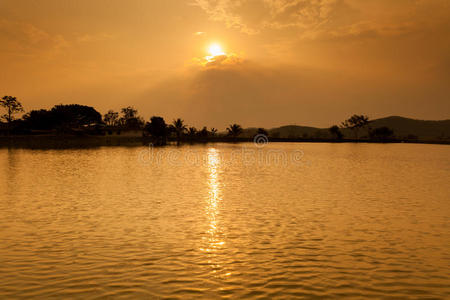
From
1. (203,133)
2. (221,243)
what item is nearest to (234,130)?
(203,133)

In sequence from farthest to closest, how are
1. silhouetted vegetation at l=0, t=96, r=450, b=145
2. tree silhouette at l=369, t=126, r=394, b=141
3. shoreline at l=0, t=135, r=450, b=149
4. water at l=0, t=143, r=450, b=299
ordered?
1. tree silhouette at l=369, t=126, r=394, b=141
2. silhouetted vegetation at l=0, t=96, r=450, b=145
3. shoreline at l=0, t=135, r=450, b=149
4. water at l=0, t=143, r=450, b=299

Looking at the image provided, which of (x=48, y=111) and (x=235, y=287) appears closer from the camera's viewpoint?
(x=235, y=287)

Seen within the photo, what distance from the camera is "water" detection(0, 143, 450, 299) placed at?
8586mm

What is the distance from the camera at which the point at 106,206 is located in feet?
60.8

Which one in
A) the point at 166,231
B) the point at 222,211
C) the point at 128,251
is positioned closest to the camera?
the point at 128,251

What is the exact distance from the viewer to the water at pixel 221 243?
8.59 m

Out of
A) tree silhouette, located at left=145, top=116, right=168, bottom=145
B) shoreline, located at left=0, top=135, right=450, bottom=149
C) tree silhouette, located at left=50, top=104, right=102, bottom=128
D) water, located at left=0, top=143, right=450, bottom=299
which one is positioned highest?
tree silhouette, located at left=50, top=104, right=102, bottom=128

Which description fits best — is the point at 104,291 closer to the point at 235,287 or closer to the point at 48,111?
the point at 235,287

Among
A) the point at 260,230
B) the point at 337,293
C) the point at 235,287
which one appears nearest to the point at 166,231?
the point at 260,230

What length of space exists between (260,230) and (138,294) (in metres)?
7.05

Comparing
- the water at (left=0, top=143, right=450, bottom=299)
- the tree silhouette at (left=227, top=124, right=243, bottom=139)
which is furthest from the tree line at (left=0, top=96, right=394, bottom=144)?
the water at (left=0, top=143, right=450, bottom=299)

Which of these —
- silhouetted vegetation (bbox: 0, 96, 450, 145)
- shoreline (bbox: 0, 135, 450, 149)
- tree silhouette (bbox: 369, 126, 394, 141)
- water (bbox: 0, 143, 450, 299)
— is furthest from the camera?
tree silhouette (bbox: 369, 126, 394, 141)

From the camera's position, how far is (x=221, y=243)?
12.3 meters

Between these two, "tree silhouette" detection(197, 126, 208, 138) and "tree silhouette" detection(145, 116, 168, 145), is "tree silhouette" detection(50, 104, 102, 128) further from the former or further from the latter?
"tree silhouette" detection(197, 126, 208, 138)
